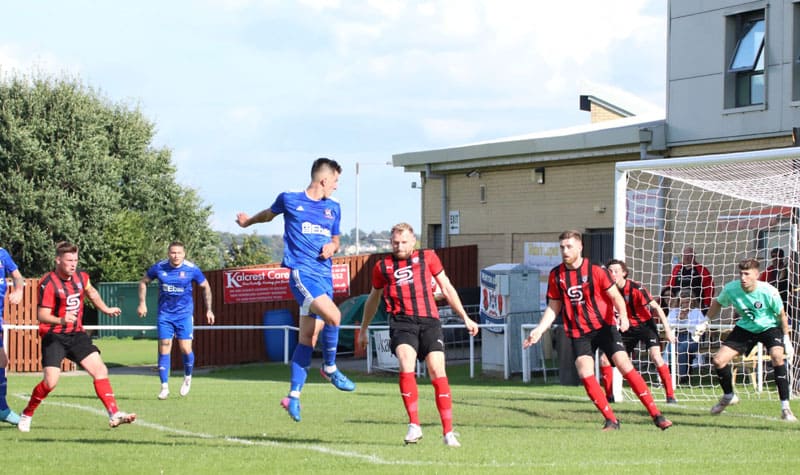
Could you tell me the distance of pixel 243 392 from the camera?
18.1 metres

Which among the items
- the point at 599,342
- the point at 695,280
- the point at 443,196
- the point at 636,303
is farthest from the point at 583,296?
the point at 443,196

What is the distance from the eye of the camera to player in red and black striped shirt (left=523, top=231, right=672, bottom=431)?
39.4ft

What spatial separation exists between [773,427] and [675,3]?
1371 centimetres

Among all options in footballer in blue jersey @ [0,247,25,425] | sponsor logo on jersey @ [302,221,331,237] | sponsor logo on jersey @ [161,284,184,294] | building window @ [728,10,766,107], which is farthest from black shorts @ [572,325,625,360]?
building window @ [728,10,766,107]

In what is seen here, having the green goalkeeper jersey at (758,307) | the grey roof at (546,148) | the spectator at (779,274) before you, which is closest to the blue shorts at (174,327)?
the green goalkeeper jersey at (758,307)

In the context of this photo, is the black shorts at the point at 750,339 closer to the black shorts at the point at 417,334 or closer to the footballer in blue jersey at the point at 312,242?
the black shorts at the point at 417,334

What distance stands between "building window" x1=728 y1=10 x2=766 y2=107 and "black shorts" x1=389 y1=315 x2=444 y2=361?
1374 centimetres

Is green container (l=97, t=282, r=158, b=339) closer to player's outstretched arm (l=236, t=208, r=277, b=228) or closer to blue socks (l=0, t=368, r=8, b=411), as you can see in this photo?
blue socks (l=0, t=368, r=8, b=411)

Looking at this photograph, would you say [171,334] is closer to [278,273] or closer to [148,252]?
[278,273]

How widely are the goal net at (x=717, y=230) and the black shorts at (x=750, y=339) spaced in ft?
7.36

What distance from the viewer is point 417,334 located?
10.8 metres

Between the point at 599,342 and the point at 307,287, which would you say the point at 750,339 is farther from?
the point at 307,287

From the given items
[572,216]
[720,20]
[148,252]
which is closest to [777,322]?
[720,20]

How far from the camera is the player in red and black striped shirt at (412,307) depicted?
35.0 ft
